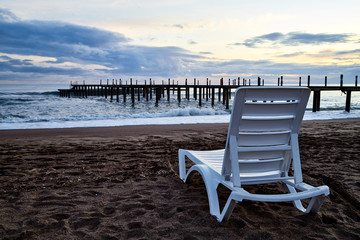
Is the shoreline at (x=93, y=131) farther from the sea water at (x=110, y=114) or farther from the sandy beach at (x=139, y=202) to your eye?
the sandy beach at (x=139, y=202)

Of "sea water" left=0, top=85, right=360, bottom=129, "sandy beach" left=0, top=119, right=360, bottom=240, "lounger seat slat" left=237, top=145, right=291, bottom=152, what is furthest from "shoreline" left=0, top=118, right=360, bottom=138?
"lounger seat slat" left=237, top=145, right=291, bottom=152

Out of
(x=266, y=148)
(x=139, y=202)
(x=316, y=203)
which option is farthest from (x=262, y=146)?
(x=139, y=202)

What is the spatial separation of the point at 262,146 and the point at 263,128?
0.16 meters

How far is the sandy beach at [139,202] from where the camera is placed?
207 centimetres

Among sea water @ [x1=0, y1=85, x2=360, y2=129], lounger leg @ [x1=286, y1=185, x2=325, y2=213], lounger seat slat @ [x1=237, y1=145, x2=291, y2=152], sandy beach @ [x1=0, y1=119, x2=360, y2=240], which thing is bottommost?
sea water @ [x1=0, y1=85, x2=360, y2=129]

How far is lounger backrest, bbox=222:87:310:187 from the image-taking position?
196 centimetres

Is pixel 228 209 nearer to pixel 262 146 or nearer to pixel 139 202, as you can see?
pixel 262 146

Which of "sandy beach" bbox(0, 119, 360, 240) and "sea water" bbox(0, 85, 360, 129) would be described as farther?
"sea water" bbox(0, 85, 360, 129)

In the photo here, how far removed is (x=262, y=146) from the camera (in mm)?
2158

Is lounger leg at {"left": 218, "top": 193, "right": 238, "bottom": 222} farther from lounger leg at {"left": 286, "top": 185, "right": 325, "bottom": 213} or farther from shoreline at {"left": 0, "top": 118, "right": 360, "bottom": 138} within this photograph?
shoreline at {"left": 0, "top": 118, "right": 360, "bottom": 138}

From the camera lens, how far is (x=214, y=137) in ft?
21.5

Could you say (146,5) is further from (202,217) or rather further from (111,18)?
(202,217)

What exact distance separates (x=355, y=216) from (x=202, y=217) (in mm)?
1307

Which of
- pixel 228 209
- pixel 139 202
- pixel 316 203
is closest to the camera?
pixel 228 209
